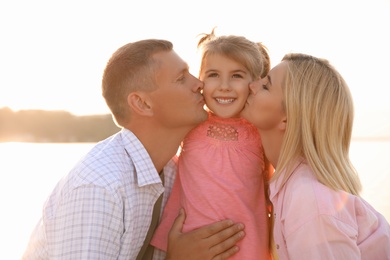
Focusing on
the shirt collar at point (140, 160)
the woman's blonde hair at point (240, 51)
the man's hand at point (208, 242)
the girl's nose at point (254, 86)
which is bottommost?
the man's hand at point (208, 242)

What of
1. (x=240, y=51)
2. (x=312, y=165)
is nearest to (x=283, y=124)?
(x=312, y=165)

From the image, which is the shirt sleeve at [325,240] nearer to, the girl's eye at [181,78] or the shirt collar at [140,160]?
the shirt collar at [140,160]

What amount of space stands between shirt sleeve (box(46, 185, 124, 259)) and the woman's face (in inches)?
42.6

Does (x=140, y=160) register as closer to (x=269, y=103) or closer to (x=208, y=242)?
(x=208, y=242)

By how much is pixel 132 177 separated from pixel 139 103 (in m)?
0.60

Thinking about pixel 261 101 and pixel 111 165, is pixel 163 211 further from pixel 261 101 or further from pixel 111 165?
pixel 261 101

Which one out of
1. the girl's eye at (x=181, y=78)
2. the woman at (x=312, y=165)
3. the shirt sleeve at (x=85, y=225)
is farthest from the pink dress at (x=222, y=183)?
the shirt sleeve at (x=85, y=225)

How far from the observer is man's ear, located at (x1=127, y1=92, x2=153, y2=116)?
3758 mm

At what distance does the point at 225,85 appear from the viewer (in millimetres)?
3758

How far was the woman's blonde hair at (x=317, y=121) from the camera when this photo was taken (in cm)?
327

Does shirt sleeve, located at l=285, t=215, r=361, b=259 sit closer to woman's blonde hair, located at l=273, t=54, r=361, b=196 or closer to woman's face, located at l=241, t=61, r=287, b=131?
woman's blonde hair, located at l=273, t=54, r=361, b=196

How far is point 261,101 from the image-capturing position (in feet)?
11.6

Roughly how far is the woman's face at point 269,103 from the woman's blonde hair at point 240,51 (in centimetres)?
28

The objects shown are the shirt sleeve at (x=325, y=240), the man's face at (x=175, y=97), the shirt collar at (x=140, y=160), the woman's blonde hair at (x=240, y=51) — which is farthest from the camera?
the woman's blonde hair at (x=240, y=51)
